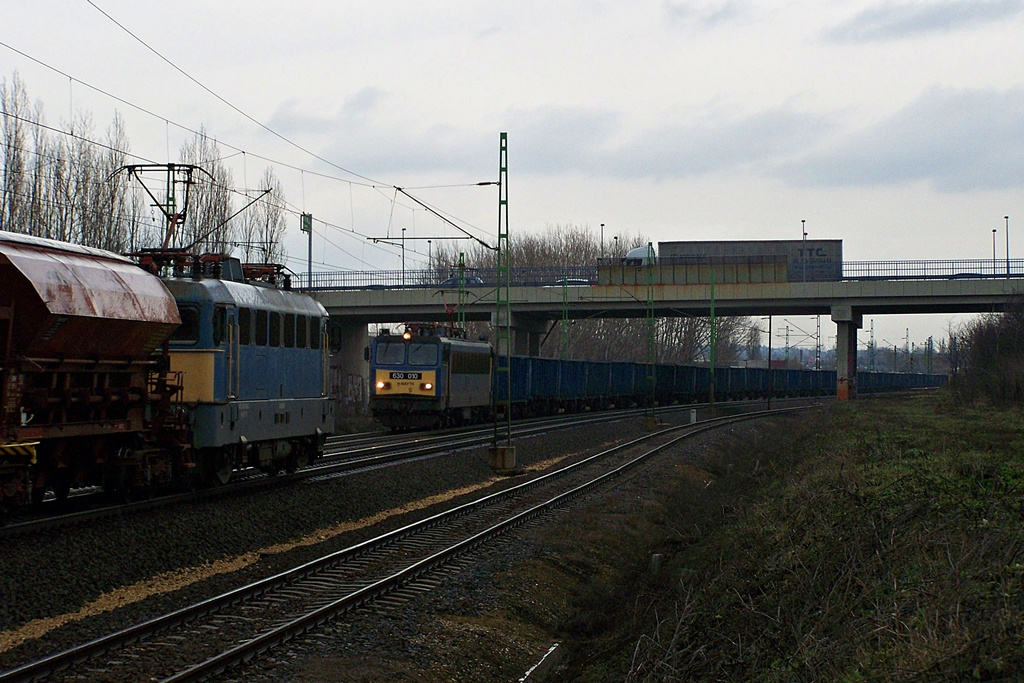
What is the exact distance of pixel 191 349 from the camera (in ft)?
49.8

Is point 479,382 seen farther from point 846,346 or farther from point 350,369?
point 846,346

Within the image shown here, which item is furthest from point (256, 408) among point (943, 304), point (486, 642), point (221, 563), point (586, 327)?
point (586, 327)

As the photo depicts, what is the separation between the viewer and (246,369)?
53.0 feet

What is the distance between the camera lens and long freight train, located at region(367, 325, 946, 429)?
3278 centimetres

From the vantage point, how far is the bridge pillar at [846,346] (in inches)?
2080

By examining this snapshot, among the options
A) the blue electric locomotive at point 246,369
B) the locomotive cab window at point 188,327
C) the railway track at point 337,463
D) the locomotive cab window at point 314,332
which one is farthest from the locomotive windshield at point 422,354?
the locomotive cab window at point 188,327

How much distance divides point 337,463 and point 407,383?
11.1 metres

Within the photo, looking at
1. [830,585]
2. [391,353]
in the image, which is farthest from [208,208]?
[830,585]

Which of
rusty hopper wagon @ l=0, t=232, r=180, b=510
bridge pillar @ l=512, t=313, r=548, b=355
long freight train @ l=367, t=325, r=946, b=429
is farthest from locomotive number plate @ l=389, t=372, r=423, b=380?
bridge pillar @ l=512, t=313, r=548, b=355

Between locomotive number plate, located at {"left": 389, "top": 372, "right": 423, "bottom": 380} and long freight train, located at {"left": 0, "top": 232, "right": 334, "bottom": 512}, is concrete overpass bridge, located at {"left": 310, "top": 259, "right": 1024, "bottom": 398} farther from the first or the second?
long freight train, located at {"left": 0, "top": 232, "right": 334, "bottom": 512}

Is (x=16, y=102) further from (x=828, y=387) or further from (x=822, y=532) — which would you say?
(x=828, y=387)

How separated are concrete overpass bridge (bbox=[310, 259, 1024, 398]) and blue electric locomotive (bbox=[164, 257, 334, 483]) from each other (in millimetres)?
31278

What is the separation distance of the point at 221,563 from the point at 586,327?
234 feet

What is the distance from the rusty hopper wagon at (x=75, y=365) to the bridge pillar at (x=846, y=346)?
4435 centimetres
